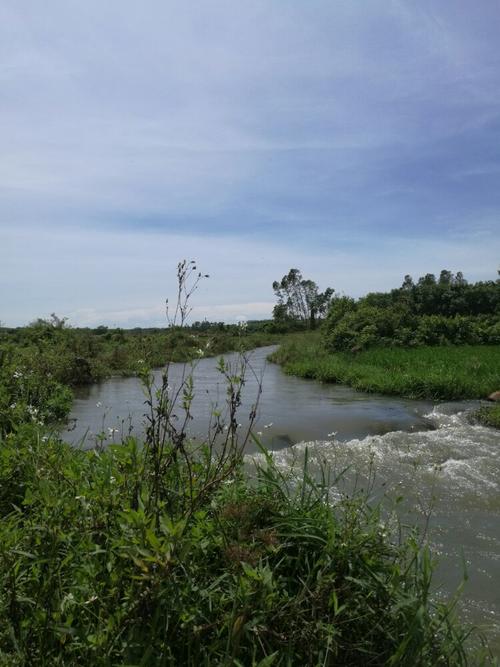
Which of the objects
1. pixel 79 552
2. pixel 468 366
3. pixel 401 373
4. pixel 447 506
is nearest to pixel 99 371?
pixel 401 373

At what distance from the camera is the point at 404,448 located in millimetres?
8484

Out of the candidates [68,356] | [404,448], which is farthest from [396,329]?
[404,448]

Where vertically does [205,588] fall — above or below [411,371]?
above

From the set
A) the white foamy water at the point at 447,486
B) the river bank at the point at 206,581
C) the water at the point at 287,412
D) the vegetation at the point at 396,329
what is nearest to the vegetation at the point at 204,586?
the river bank at the point at 206,581

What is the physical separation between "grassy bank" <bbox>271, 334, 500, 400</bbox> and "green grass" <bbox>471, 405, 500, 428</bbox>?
278 cm

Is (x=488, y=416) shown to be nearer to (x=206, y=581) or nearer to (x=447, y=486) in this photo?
(x=447, y=486)

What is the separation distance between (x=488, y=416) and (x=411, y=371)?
18.1 ft

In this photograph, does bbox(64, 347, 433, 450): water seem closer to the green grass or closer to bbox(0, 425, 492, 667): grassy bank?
the green grass

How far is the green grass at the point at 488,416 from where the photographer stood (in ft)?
34.5

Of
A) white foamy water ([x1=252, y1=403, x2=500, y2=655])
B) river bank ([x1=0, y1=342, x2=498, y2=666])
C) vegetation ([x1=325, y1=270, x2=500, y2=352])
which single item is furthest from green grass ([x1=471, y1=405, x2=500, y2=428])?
vegetation ([x1=325, y1=270, x2=500, y2=352])

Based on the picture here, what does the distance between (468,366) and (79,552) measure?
1556 centimetres

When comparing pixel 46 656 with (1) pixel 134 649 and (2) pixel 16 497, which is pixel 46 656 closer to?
(1) pixel 134 649

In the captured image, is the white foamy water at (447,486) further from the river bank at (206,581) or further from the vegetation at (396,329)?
the vegetation at (396,329)

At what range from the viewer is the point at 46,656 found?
2137 mm
